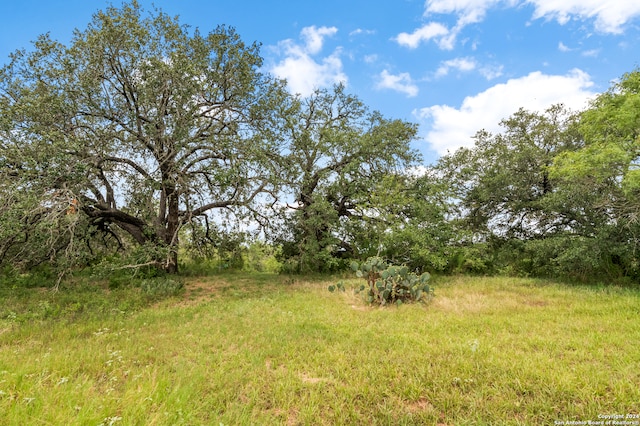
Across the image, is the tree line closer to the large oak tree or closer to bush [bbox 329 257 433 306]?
the large oak tree

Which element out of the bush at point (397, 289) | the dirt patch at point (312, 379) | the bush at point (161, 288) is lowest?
the bush at point (161, 288)

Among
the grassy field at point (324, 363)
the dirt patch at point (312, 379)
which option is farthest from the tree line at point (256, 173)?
the dirt patch at point (312, 379)

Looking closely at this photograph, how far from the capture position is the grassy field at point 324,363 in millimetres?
2938

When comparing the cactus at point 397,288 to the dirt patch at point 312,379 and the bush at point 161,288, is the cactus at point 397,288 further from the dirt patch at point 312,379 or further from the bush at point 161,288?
the bush at point 161,288

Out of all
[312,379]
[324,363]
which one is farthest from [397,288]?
[312,379]

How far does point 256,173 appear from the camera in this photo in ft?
33.5

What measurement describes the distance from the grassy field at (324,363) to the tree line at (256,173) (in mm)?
3050

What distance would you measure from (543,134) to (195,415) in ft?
54.9

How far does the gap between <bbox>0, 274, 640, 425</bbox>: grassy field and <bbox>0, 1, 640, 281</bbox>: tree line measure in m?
3.05

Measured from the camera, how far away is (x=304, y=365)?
4098 mm

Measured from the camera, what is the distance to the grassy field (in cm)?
294

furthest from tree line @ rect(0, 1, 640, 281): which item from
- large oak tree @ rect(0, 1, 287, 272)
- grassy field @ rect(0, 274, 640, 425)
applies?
grassy field @ rect(0, 274, 640, 425)

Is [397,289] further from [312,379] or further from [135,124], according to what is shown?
[135,124]

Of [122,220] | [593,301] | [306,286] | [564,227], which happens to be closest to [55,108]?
[122,220]
